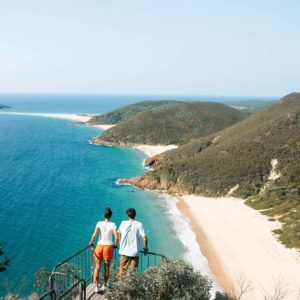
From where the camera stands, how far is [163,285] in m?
11.1

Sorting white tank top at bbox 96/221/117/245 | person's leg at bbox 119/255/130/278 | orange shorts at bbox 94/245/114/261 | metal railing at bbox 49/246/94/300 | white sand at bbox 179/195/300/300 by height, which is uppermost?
white tank top at bbox 96/221/117/245

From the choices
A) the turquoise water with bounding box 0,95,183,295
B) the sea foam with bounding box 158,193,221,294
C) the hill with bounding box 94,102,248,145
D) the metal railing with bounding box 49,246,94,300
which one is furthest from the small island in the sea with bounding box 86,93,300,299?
the hill with bounding box 94,102,248,145

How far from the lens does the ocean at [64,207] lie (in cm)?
3203

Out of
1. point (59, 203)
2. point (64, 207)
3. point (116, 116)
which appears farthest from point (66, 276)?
point (116, 116)

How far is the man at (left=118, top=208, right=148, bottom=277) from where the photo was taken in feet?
37.9

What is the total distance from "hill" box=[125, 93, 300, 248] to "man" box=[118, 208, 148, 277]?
112ft

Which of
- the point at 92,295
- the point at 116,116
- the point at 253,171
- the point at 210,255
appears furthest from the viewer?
the point at 116,116

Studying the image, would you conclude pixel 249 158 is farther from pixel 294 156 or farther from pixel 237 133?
pixel 237 133

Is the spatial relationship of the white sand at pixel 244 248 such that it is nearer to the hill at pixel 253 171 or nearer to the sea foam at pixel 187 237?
the sea foam at pixel 187 237

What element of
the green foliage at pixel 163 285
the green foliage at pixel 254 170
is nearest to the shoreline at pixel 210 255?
the green foliage at pixel 254 170

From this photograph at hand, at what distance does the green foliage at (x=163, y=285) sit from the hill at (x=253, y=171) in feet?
110

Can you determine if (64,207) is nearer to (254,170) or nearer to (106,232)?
(254,170)

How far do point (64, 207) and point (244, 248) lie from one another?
21888mm

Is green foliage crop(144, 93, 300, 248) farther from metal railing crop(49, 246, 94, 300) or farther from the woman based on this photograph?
the woman
